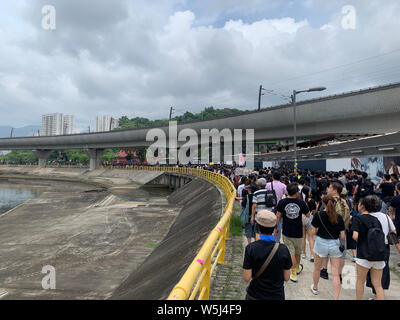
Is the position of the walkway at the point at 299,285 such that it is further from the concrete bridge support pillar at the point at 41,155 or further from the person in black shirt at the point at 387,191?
the concrete bridge support pillar at the point at 41,155

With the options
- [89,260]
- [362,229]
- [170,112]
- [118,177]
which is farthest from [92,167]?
[362,229]

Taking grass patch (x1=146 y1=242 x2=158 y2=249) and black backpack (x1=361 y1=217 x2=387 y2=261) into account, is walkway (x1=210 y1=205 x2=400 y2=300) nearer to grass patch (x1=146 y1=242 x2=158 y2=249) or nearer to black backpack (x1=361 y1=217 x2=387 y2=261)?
black backpack (x1=361 y1=217 x2=387 y2=261)

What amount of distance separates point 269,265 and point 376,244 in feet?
7.02

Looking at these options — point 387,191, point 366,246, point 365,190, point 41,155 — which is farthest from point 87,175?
point 366,246

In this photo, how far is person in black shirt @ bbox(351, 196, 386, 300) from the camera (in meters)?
3.95

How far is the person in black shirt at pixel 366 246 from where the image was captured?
3.95 metres

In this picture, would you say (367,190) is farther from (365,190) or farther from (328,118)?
(328,118)

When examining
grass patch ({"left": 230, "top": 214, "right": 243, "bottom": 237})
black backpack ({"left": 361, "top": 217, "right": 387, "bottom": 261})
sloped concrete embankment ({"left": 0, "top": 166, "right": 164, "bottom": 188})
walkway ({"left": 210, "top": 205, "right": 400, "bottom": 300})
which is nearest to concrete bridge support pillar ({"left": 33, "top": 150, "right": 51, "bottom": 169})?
sloped concrete embankment ({"left": 0, "top": 166, "right": 164, "bottom": 188})

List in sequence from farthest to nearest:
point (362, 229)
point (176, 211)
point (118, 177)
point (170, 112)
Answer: point (170, 112) < point (118, 177) < point (176, 211) < point (362, 229)

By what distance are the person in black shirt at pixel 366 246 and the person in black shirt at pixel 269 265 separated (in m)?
1.89

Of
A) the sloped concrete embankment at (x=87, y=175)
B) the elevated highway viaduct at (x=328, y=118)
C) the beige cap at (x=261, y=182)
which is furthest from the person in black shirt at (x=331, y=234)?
the sloped concrete embankment at (x=87, y=175)
